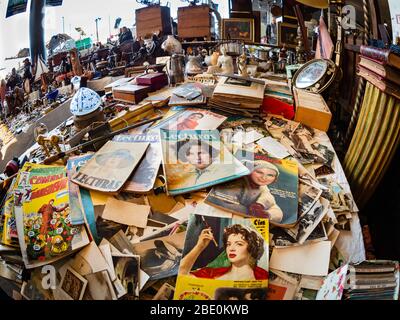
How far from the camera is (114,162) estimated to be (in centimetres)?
144

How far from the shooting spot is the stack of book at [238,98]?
185cm

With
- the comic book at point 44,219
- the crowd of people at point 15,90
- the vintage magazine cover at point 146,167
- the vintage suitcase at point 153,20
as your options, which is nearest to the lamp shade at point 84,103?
the vintage magazine cover at point 146,167

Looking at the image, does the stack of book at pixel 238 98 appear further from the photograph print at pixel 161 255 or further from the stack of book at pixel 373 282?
the stack of book at pixel 373 282

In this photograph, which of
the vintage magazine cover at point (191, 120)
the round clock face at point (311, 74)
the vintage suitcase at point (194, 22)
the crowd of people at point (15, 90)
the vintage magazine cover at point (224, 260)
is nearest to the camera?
the vintage magazine cover at point (224, 260)

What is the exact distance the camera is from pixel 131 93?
88.9 inches

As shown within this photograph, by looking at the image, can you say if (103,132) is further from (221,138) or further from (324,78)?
(324,78)

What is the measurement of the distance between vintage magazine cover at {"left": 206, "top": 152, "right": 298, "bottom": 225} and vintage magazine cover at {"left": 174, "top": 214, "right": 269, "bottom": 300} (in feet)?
0.19

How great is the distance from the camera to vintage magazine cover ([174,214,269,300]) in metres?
1.00

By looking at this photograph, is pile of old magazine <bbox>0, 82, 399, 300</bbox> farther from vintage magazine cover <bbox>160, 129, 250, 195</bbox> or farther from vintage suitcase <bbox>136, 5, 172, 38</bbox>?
vintage suitcase <bbox>136, 5, 172, 38</bbox>

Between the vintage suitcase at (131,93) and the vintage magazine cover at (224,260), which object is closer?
the vintage magazine cover at (224,260)

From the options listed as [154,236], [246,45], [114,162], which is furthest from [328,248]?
[246,45]

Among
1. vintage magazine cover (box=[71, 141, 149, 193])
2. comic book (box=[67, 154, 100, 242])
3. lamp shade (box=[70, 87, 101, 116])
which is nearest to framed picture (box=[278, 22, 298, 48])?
lamp shade (box=[70, 87, 101, 116])

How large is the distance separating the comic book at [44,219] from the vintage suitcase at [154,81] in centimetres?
124
